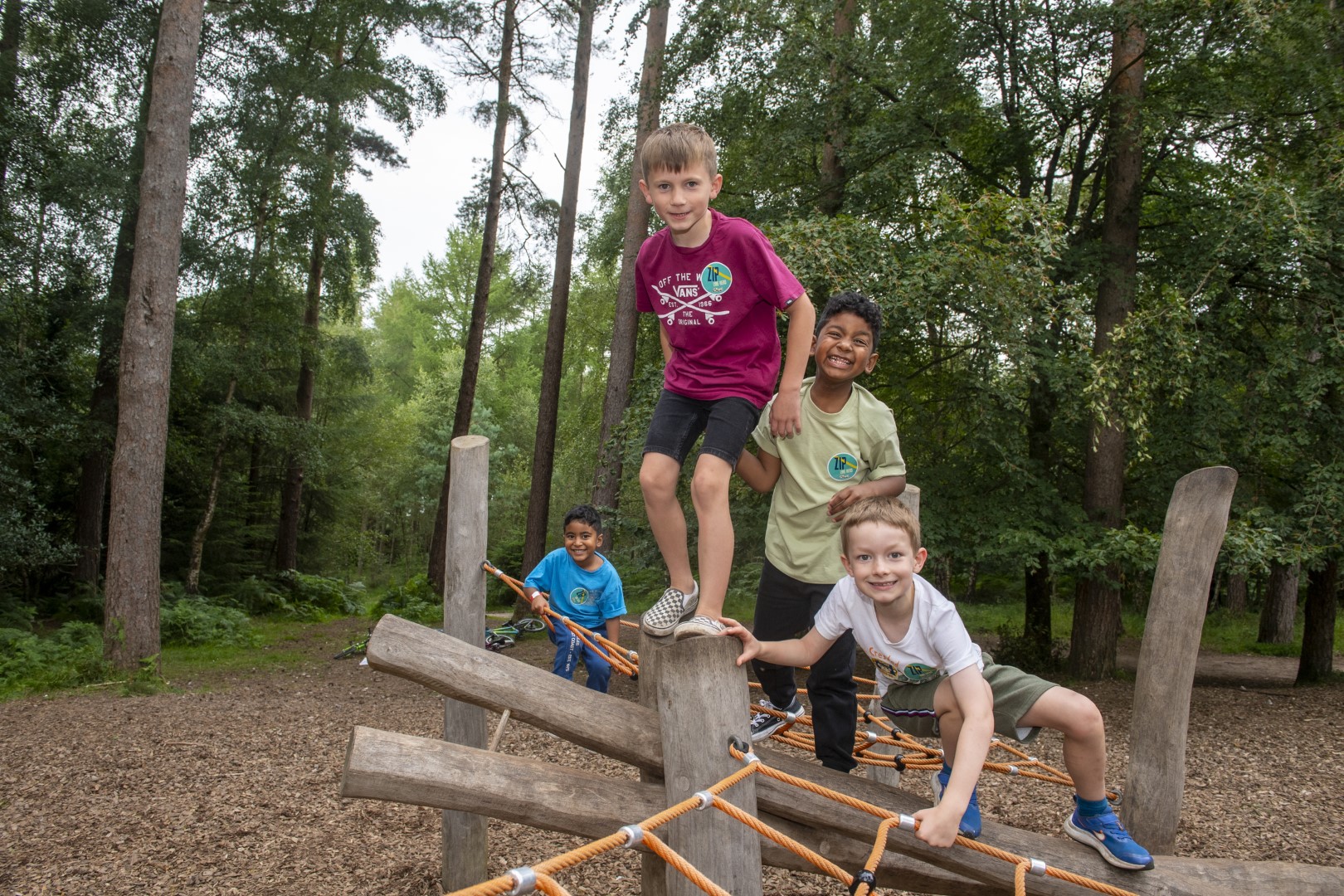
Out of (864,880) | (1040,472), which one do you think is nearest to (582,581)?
(864,880)

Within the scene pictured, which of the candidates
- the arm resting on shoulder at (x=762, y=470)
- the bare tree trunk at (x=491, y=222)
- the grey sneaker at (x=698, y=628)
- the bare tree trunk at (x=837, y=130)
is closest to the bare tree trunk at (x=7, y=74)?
the bare tree trunk at (x=491, y=222)

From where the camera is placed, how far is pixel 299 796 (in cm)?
559

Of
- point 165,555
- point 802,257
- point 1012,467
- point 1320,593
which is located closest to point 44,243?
point 165,555

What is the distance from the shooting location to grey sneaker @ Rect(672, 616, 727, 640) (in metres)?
2.11

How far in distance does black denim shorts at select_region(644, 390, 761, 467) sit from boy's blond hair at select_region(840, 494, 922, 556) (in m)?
0.49

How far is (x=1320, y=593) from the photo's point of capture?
9.91m

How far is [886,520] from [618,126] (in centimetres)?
1100

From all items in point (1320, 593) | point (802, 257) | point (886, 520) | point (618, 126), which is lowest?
point (1320, 593)

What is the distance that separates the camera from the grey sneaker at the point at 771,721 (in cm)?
295

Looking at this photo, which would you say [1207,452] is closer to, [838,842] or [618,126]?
[838,842]

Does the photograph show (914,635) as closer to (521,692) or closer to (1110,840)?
(1110,840)

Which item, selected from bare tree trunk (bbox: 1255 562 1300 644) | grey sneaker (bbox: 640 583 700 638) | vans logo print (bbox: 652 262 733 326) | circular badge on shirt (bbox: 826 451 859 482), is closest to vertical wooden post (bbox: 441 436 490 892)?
vans logo print (bbox: 652 262 733 326)

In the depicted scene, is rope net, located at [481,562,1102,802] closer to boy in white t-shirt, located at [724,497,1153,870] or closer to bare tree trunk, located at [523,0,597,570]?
boy in white t-shirt, located at [724,497,1153,870]

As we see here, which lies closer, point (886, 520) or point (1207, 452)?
point (886, 520)
